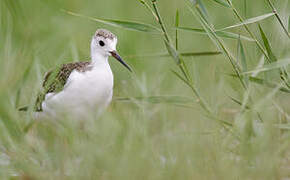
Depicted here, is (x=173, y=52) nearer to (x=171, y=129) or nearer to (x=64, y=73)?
(x=171, y=129)

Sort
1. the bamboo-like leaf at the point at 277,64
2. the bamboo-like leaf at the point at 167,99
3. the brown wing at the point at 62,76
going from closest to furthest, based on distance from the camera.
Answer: the bamboo-like leaf at the point at 277,64, the bamboo-like leaf at the point at 167,99, the brown wing at the point at 62,76

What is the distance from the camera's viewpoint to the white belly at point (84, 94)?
4090 millimetres

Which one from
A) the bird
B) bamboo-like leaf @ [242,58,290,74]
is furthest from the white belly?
bamboo-like leaf @ [242,58,290,74]

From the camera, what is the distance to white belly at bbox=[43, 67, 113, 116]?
161 inches

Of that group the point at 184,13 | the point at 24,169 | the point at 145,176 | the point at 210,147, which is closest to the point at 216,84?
the point at 210,147

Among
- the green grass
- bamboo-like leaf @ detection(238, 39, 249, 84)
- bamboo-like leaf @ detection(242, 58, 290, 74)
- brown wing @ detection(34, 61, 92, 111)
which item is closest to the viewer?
the green grass

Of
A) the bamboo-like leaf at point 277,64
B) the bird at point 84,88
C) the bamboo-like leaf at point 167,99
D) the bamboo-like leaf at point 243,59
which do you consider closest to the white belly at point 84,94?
the bird at point 84,88

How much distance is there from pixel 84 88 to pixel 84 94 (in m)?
0.04

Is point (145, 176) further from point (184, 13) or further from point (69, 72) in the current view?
point (184, 13)

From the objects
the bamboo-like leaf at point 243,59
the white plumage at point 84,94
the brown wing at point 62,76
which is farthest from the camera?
the brown wing at point 62,76

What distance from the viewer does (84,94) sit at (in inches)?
162

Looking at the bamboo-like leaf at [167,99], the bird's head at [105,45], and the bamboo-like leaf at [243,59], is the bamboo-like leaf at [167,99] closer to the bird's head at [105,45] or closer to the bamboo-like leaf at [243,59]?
the bamboo-like leaf at [243,59]

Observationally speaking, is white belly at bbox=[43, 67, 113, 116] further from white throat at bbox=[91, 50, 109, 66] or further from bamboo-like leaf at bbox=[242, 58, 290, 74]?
bamboo-like leaf at bbox=[242, 58, 290, 74]

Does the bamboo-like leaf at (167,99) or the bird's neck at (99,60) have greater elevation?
the bird's neck at (99,60)
